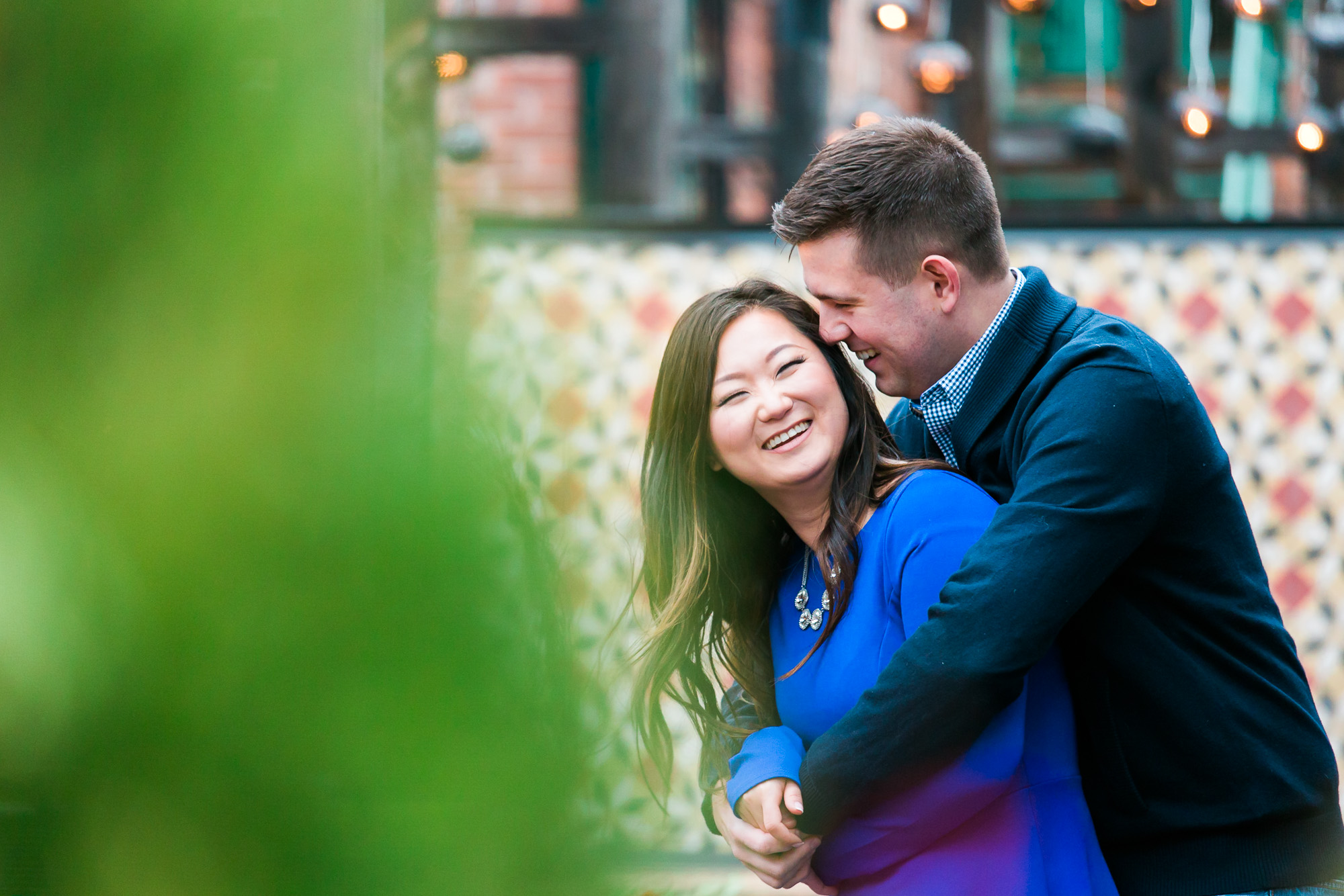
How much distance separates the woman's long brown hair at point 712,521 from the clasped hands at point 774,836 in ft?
0.48

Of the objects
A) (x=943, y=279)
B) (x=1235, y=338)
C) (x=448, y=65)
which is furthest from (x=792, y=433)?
(x=1235, y=338)

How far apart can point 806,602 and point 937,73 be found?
4231mm

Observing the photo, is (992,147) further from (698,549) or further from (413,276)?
(413,276)

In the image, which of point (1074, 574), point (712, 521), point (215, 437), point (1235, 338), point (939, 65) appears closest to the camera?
point (215, 437)

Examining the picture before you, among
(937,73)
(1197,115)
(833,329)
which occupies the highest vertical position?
(937,73)

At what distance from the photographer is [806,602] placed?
1.40 metres

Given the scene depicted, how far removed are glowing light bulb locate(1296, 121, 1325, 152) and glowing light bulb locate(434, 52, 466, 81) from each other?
577 centimetres

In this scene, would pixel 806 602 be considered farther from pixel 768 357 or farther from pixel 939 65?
pixel 939 65

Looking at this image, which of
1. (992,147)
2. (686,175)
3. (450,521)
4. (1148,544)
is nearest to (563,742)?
(450,521)

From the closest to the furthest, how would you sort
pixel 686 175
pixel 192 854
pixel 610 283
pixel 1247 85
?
pixel 192 854, pixel 610 283, pixel 1247 85, pixel 686 175

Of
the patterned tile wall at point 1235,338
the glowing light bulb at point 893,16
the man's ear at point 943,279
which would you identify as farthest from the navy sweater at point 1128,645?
the glowing light bulb at point 893,16

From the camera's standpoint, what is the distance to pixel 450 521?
349 mm

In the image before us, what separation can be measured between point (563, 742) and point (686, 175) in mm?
7736

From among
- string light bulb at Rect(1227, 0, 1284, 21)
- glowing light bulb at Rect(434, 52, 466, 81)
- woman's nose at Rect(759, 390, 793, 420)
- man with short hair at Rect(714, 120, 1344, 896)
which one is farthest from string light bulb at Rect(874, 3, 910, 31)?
glowing light bulb at Rect(434, 52, 466, 81)
